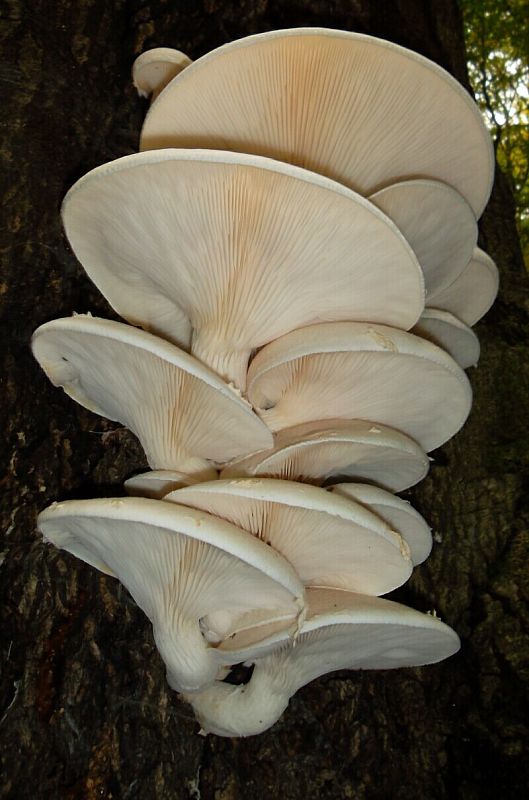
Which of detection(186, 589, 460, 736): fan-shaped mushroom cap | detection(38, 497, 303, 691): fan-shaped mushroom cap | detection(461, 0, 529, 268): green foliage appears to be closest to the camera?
detection(38, 497, 303, 691): fan-shaped mushroom cap

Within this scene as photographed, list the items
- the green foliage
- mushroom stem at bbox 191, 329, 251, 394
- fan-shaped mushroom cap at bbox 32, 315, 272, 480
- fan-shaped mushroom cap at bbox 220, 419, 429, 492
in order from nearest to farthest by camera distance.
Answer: fan-shaped mushroom cap at bbox 32, 315, 272, 480 < fan-shaped mushroom cap at bbox 220, 419, 429, 492 < mushroom stem at bbox 191, 329, 251, 394 < the green foliage

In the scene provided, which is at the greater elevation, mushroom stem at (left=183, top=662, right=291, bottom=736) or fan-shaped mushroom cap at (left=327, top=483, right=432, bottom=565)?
fan-shaped mushroom cap at (left=327, top=483, right=432, bottom=565)

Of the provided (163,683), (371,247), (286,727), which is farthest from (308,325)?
(286,727)

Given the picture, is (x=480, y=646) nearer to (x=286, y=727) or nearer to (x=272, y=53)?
(x=286, y=727)

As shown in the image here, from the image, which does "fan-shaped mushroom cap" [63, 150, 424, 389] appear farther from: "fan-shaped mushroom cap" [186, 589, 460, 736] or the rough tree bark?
"fan-shaped mushroom cap" [186, 589, 460, 736]

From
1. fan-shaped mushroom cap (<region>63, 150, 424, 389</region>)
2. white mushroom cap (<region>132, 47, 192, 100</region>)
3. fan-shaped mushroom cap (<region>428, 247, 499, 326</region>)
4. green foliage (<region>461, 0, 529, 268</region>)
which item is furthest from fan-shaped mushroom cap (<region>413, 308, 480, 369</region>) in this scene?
green foliage (<region>461, 0, 529, 268</region>)

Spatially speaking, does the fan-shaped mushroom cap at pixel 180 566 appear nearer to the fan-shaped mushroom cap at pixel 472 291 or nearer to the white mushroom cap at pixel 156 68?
the fan-shaped mushroom cap at pixel 472 291

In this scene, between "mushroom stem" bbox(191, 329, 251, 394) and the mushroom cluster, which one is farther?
"mushroom stem" bbox(191, 329, 251, 394)
